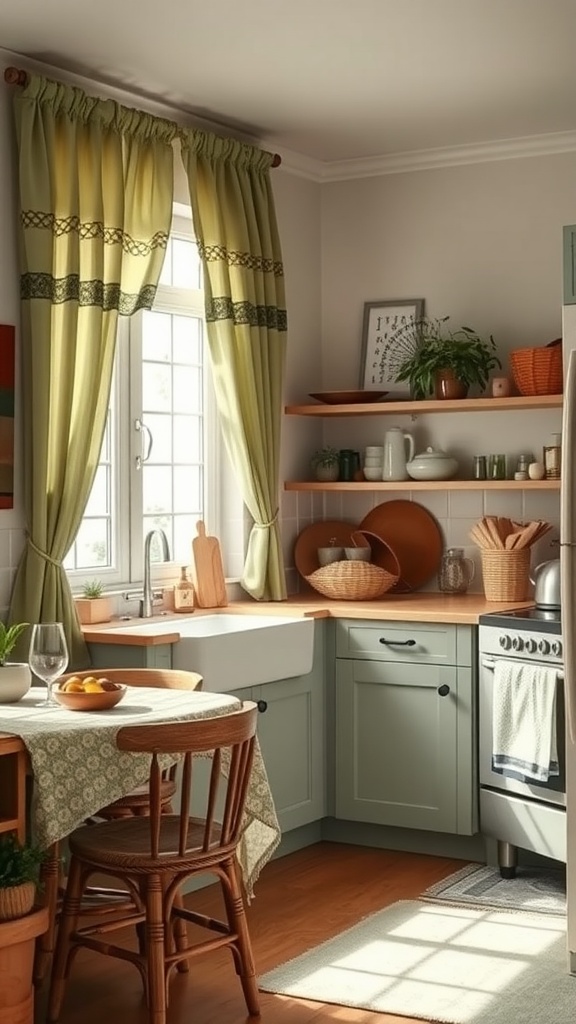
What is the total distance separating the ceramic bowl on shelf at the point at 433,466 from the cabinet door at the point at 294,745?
39.3 inches

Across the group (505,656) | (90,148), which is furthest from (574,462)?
(90,148)

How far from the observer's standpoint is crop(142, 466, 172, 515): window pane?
562cm

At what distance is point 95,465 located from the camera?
4863 millimetres

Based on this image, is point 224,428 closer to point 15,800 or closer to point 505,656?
point 505,656

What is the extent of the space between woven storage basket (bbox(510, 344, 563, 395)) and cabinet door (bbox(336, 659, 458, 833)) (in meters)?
1.17

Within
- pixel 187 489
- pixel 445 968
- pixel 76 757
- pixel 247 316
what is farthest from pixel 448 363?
pixel 76 757

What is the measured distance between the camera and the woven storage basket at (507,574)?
5727mm

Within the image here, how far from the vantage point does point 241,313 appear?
5.64 m

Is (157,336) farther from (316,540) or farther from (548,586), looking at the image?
(548,586)

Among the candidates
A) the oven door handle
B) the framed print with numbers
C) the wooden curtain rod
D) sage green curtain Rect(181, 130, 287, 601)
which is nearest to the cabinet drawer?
the oven door handle

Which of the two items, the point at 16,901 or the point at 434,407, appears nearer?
the point at 16,901

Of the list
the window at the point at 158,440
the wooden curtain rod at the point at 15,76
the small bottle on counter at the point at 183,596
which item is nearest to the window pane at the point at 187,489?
the window at the point at 158,440

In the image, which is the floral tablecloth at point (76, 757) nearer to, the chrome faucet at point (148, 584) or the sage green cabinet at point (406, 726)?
the chrome faucet at point (148, 584)

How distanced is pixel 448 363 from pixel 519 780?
1.75m
